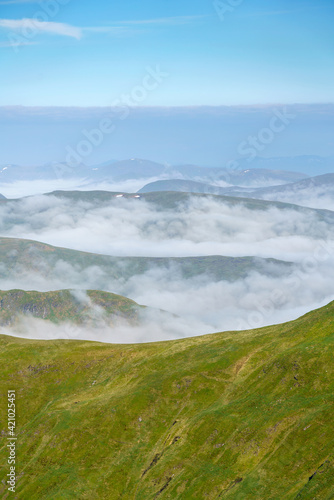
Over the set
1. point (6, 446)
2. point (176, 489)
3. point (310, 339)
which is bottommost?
point (176, 489)

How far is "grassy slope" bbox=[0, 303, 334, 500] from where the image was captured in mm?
133875

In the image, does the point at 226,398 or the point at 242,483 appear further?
the point at 226,398

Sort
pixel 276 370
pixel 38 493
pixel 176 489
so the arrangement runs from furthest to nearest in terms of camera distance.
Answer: pixel 276 370, pixel 38 493, pixel 176 489

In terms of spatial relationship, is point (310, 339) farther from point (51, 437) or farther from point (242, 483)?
point (51, 437)

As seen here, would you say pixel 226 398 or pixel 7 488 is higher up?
pixel 226 398

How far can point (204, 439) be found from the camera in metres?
162

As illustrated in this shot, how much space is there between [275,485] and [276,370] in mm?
55809

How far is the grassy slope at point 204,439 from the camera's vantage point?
13388 cm

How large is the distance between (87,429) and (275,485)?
79960 mm

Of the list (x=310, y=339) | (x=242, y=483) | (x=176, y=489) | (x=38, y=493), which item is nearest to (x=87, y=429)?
(x=38, y=493)

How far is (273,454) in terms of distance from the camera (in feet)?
457

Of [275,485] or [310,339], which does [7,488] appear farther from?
[310,339]

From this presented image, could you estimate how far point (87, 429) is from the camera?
183000mm

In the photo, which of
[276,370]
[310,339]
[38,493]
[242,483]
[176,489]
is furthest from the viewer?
[310,339]
